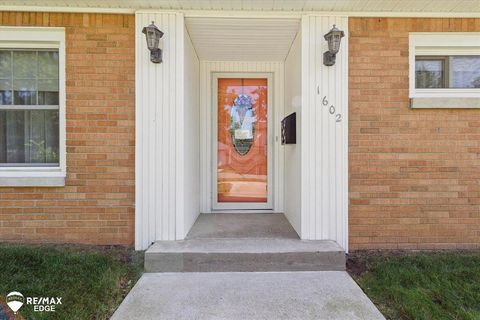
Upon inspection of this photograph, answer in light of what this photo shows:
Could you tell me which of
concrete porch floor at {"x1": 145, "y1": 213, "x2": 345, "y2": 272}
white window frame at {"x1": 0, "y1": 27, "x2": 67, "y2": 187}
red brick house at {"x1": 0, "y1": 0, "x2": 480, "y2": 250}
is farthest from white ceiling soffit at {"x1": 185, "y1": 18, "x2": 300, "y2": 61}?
concrete porch floor at {"x1": 145, "y1": 213, "x2": 345, "y2": 272}

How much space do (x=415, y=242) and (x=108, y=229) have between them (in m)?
3.78

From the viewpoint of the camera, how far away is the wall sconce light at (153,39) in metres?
3.39

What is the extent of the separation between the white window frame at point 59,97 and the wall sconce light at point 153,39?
117cm

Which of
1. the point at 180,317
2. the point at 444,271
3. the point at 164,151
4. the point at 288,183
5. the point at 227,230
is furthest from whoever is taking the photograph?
the point at 288,183

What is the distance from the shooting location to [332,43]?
3477mm

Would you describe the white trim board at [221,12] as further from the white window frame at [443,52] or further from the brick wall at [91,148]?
the white window frame at [443,52]

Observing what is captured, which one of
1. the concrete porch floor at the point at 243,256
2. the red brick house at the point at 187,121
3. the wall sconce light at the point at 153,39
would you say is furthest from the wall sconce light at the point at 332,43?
the concrete porch floor at the point at 243,256

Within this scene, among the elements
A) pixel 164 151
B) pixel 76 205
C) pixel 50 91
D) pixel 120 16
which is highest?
pixel 120 16

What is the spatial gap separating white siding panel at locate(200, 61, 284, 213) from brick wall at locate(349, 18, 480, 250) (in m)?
1.57

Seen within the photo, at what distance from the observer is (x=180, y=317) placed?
2.46m

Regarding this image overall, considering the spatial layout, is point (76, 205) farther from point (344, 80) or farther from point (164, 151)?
point (344, 80)

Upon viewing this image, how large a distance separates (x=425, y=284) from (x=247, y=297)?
1.69 m

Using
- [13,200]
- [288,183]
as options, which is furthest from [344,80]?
[13,200]

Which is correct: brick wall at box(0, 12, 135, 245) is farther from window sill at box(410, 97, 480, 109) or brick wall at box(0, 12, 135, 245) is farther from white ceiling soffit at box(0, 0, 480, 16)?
window sill at box(410, 97, 480, 109)
